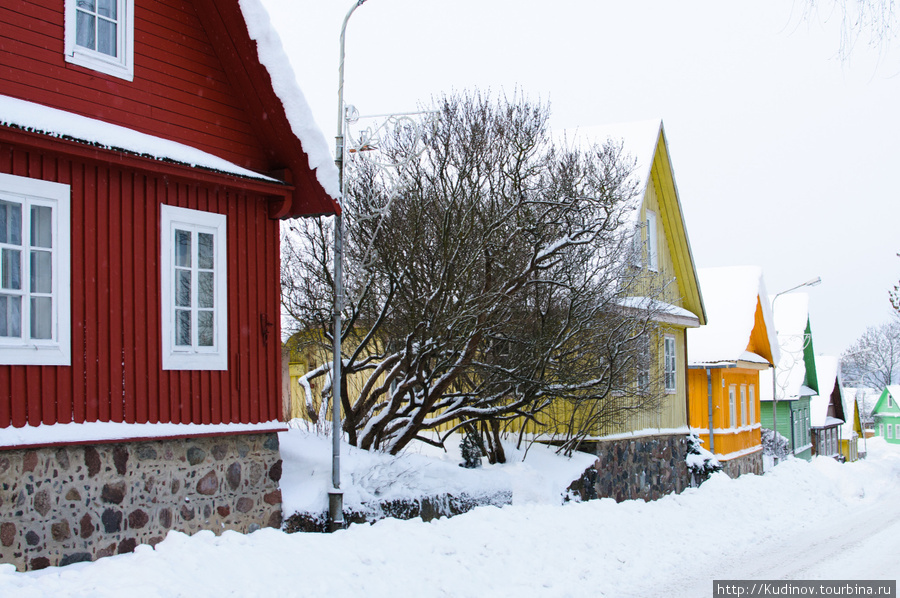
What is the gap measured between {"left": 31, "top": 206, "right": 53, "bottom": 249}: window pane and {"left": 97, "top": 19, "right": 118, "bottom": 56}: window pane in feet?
6.02

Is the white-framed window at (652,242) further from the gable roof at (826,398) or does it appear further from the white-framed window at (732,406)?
the gable roof at (826,398)

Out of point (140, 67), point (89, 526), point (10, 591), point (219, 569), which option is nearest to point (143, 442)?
point (89, 526)

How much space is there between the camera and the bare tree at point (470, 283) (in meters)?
12.3

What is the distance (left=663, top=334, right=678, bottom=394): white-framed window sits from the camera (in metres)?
22.4

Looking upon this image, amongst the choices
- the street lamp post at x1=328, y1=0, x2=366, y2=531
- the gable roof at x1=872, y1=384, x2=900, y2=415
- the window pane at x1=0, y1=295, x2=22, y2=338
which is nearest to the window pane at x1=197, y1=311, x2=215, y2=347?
the street lamp post at x1=328, y1=0, x2=366, y2=531

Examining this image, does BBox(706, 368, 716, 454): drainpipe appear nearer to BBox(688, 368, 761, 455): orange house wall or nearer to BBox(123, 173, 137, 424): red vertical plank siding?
BBox(688, 368, 761, 455): orange house wall

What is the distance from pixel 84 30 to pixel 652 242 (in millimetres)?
15208

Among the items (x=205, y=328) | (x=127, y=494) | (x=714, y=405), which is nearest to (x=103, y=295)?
(x=205, y=328)

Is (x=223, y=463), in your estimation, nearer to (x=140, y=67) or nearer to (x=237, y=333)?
(x=237, y=333)

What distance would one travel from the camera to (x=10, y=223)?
7.82 m

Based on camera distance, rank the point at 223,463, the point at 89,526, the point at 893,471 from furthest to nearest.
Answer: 1. the point at 893,471
2. the point at 223,463
3. the point at 89,526

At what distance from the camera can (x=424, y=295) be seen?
41.2 feet

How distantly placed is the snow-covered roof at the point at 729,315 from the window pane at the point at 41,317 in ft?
66.3

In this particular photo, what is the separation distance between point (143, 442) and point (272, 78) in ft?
13.4
